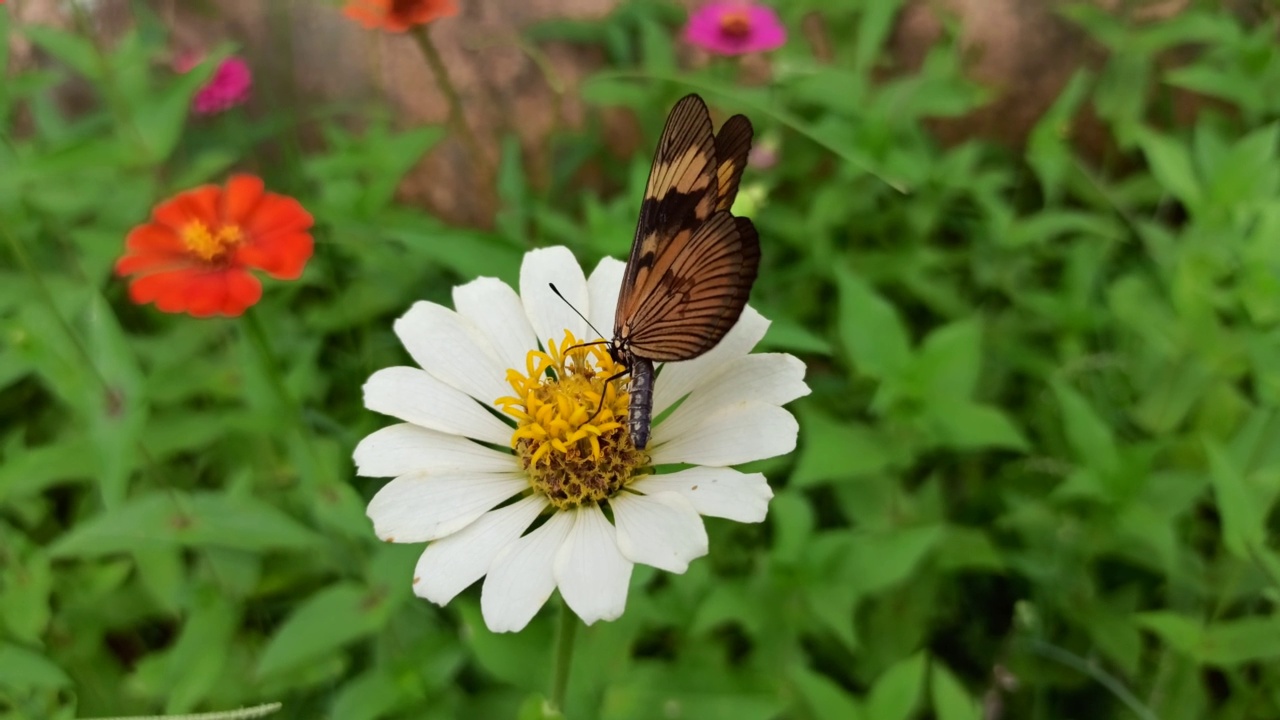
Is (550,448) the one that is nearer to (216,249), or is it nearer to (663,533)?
(663,533)

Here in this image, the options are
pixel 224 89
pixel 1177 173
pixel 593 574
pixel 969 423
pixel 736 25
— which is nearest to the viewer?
pixel 593 574

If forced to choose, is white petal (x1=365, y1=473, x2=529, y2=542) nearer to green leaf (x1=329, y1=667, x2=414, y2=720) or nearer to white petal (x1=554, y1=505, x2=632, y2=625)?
white petal (x1=554, y1=505, x2=632, y2=625)

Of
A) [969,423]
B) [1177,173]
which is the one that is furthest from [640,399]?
[1177,173]

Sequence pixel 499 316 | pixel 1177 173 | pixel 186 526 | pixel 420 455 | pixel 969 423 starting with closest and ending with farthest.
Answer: pixel 420 455
pixel 499 316
pixel 186 526
pixel 969 423
pixel 1177 173

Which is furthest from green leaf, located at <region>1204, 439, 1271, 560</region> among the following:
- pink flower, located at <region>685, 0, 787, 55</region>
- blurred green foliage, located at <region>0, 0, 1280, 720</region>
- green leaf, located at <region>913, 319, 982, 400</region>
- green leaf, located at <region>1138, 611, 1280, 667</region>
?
pink flower, located at <region>685, 0, 787, 55</region>

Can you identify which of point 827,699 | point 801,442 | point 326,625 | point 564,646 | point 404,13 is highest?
point 404,13

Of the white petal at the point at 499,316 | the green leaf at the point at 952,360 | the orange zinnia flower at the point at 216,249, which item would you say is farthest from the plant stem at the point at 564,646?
the green leaf at the point at 952,360

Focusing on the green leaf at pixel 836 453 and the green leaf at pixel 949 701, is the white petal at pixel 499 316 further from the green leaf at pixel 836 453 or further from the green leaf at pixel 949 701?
the green leaf at pixel 949 701
